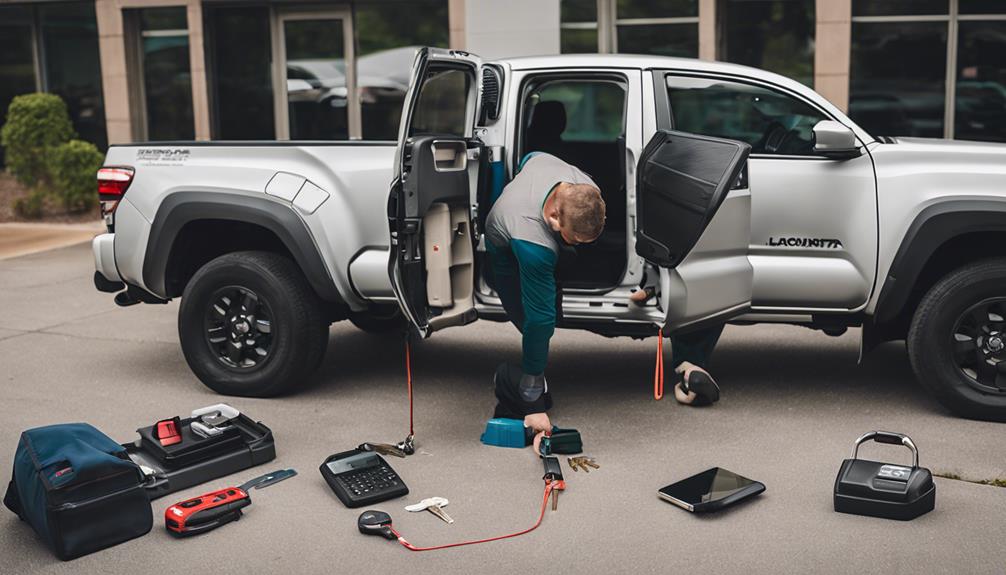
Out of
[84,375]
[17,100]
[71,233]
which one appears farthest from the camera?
[17,100]

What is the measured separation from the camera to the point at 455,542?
187 inches

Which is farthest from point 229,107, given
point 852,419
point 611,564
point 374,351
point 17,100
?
point 611,564

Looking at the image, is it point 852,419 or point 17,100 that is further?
point 17,100

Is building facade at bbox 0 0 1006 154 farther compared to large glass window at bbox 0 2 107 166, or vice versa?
large glass window at bbox 0 2 107 166

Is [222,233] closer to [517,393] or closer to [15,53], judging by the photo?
[517,393]

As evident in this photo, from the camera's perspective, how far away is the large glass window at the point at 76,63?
17.4 metres

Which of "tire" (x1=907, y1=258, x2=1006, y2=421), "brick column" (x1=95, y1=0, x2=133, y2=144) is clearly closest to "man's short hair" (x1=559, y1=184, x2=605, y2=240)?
"tire" (x1=907, y1=258, x2=1006, y2=421)

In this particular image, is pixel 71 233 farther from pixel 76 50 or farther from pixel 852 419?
pixel 852 419

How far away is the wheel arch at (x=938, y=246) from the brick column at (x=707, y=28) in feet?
26.0

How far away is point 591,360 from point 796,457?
7.21 ft

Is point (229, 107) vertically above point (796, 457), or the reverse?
point (229, 107)

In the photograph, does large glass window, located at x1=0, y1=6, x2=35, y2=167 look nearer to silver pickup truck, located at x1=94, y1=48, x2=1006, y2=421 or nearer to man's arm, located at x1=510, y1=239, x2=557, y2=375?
silver pickup truck, located at x1=94, y1=48, x2=1006, y2=421

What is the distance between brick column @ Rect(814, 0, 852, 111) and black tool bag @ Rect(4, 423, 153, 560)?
10.5m

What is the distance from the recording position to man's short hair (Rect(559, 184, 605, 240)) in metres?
5.55
